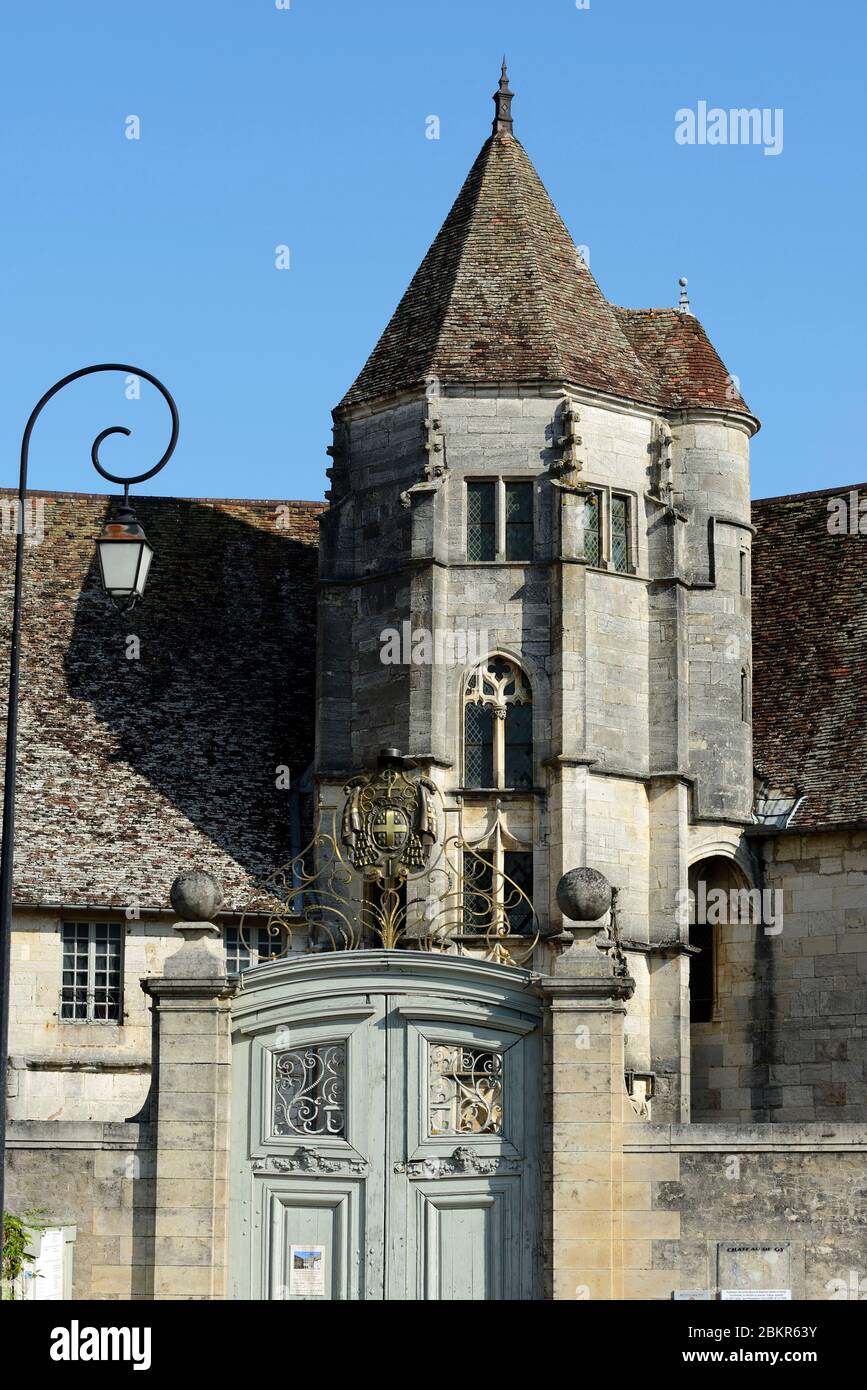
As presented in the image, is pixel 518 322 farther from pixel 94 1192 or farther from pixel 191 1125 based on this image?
pixel 94 1192

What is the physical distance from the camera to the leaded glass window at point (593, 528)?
34.6 metres

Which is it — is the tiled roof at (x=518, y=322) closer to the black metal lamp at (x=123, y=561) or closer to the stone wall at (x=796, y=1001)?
the stone wall at (x=796, y=1001)

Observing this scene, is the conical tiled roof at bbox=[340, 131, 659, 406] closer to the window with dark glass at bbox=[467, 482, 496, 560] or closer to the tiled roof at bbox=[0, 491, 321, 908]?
the window with dark glass at bbox=[467, 482, 496, 560]

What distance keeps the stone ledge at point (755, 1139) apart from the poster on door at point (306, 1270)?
9.98 feet

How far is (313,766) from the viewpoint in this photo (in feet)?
118

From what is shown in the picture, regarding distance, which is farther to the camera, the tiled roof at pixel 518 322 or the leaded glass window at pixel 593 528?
the tiled roof at pixel 518 322

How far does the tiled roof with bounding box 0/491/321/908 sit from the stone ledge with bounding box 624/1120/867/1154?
11.7 m

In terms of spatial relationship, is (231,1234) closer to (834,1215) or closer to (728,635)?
(834,1215)

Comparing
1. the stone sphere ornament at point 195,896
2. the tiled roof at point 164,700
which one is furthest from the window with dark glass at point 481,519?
the stone sphere ornament at point 195,896

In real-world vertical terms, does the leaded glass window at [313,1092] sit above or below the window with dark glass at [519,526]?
below

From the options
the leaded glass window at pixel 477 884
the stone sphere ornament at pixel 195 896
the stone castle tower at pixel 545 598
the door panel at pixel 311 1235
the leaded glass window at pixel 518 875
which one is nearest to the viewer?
the door panel at pixel 311 1235

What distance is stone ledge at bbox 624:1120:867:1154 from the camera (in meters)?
24.2

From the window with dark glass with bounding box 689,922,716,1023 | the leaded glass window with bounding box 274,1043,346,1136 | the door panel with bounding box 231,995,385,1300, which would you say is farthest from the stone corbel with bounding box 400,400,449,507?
the leaded glass window with bounding box 274,1043,346,1136

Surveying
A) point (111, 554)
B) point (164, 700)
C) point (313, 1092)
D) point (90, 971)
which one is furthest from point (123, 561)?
point (164, 700)
